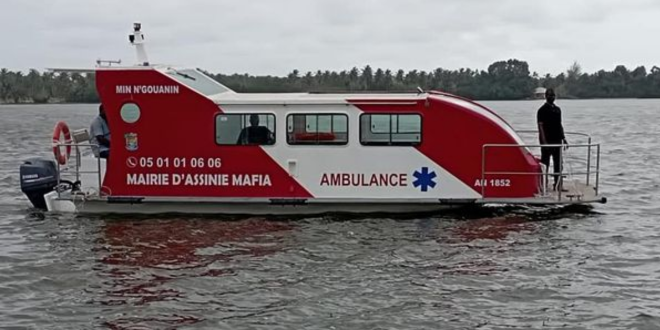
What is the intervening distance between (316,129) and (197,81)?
247 centimetres

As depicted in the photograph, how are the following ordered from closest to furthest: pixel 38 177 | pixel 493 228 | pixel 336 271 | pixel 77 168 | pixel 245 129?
pixel 336 271
pixel 493 228
pixel 245 129
pixel 77 168
pixel 38 177

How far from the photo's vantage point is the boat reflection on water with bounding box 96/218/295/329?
944cm

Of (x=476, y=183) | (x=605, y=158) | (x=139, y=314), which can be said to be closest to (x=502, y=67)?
(x=605, y=158)

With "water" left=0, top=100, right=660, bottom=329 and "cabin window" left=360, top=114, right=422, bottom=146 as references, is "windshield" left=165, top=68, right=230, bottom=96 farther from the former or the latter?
"cabin window" left=360, top=114, right=422, bottom=146

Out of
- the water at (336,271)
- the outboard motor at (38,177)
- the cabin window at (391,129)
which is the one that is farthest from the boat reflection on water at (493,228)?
the outboard motor at (38,177)

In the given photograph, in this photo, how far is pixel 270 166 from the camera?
44.6ft

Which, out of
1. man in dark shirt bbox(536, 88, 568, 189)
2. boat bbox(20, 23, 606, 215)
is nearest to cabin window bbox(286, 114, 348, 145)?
boat bbox(20, 23, 606, 215)

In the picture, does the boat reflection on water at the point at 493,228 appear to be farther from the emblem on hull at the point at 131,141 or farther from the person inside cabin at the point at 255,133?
the emblem on hull at the point at 131,141

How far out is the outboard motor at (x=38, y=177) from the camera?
14.6 meters

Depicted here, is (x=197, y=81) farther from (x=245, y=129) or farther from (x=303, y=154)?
(x=303, y=154)

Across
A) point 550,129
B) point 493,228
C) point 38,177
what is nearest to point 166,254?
point 38,177

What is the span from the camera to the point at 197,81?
14.3 m

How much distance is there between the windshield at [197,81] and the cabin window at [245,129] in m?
0.66

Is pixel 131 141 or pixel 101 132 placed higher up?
pixel 101 132
